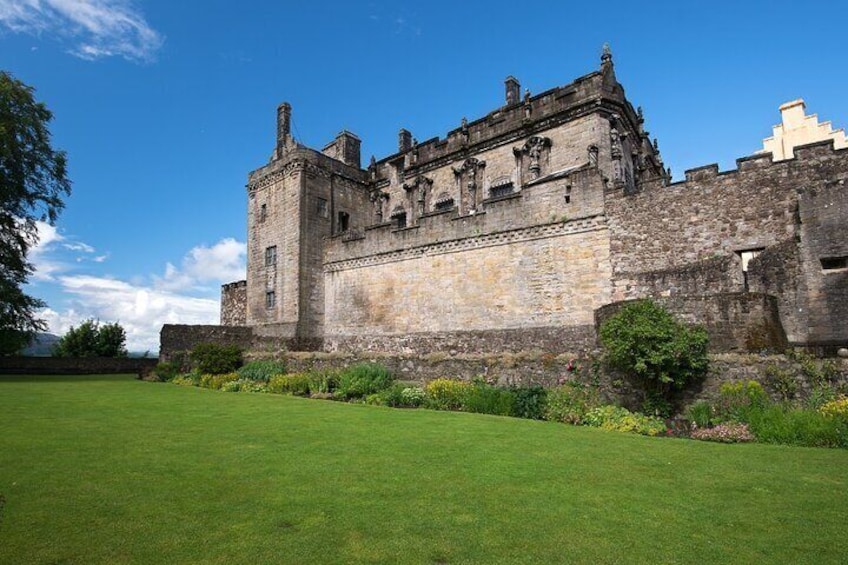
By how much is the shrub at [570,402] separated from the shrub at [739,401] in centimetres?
277

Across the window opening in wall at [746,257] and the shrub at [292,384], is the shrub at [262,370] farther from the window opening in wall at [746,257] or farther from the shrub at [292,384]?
the window opening in wall at [746,257]

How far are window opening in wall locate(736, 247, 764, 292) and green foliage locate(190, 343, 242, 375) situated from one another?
20.1 m

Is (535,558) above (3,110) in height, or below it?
below

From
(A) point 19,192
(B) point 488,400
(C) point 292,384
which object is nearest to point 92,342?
(A) point 19,192

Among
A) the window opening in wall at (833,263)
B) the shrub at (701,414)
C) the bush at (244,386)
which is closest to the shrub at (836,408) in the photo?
the shrub at (701,414)

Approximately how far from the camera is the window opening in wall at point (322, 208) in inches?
1193

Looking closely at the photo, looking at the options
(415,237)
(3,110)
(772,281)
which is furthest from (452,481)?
(3,110)

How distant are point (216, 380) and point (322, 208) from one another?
40.2 feet

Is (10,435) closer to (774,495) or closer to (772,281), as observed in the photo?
(774,495)

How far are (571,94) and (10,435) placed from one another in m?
23.3

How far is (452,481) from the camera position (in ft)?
22.5

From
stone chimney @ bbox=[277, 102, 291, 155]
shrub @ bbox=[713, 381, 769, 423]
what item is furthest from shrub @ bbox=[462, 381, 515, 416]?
stone chimney @ bbox=[277, 102, 291, 155]

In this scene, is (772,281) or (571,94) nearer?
(772,281)

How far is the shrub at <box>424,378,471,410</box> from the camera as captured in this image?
48.9 feet
